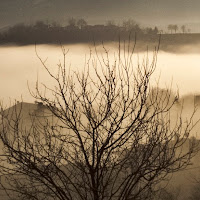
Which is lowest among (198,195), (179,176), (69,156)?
(179,176)

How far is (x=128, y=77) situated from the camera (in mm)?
6125

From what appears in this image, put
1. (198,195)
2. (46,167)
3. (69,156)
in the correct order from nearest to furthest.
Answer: (46,167) → (69,156) → (198,195)

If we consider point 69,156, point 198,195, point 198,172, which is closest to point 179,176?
point 198,172

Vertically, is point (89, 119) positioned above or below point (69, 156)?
above

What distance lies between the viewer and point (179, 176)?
148ft

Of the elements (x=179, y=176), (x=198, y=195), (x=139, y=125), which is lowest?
(x=179, y=176)

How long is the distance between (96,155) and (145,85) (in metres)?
1.83

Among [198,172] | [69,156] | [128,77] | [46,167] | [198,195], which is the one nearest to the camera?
[128,77]

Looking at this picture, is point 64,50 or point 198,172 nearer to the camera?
point 64,50

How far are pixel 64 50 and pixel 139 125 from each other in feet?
6.76

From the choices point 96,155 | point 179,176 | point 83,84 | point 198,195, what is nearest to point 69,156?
point 96,155

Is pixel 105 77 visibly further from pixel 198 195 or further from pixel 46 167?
pixel 198 195

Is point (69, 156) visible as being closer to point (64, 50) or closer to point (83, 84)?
point (83, 84)

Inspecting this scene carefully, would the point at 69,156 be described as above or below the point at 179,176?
above
